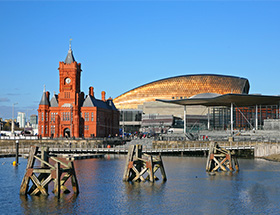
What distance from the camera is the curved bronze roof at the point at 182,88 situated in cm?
16374

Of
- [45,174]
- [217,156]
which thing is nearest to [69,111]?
[217,156]

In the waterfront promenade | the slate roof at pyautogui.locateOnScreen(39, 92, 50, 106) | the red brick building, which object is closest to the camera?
the waterfront promenade

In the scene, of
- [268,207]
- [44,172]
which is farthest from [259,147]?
[44,172]

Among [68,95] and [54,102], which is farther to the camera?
[54,102]

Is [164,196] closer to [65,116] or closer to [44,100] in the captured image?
[65,116]

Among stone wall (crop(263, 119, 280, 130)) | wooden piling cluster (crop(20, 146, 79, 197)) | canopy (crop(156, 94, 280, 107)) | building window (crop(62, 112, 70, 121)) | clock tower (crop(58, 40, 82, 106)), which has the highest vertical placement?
clock tower (crop(58, 40, 82, 106))

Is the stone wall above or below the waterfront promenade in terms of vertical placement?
above

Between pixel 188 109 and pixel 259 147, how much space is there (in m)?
77.0

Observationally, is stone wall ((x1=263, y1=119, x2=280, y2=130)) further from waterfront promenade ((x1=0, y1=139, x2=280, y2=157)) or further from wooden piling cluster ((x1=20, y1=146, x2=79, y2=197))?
wooden piling cluster ((x1=20, y1=146, x2=79, y2=197))

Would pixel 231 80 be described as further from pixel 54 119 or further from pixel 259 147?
pixel 259 147

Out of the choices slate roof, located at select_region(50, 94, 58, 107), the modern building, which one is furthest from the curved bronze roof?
slate roof, located at select_region(50, 94, 58, 107)

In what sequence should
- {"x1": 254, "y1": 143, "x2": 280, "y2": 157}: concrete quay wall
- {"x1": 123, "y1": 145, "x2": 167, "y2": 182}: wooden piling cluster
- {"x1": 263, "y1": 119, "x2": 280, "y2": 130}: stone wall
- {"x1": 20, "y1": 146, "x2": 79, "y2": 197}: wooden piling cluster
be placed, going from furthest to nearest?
{"x1": 263, "y1": 119, "x2": 280, "y2": 130}: stone wall → {"x1": 254, "y1": 143, "x2": 280, "y2": 157}: concrete quay wall → {"x1": 123, "y1": 145, "x2": 167, "y2": 182}: wooden piling cluster → {"x1": 20, "y1": 146, "x2": 79, "y2": 197}: wooden piling cluster

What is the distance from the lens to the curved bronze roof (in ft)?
537

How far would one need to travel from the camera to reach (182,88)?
167 meters
